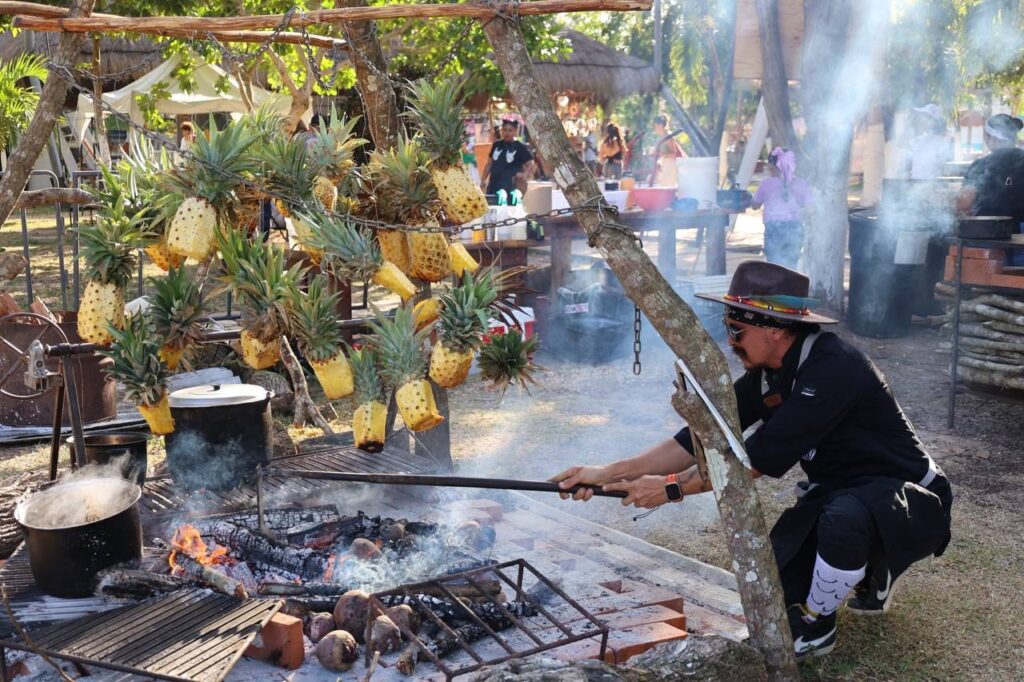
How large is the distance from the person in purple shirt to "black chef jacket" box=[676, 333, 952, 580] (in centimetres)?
856

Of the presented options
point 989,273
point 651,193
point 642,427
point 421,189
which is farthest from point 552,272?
point 421,189

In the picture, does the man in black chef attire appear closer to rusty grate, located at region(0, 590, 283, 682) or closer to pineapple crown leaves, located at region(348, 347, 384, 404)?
pineapple crown leaves, located at region(348, 347, 384, 404)

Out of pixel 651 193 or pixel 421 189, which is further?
pixel 651 193

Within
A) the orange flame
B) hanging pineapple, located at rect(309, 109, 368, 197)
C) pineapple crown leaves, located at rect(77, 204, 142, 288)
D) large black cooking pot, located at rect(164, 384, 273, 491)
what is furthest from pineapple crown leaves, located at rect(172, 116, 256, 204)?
the orange flame

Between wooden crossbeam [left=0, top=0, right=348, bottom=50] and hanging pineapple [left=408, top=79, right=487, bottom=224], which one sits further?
wooden crossbeam [left=0, top=0, right=348, bottom=50]

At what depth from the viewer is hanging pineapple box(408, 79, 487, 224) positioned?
443 centimetres

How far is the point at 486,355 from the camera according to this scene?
4.45m

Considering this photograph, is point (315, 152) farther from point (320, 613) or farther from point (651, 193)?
point (651, 193)

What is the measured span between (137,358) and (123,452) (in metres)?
1.38

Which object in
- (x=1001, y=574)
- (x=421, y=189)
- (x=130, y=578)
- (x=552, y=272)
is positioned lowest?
(x=1001, y=574)

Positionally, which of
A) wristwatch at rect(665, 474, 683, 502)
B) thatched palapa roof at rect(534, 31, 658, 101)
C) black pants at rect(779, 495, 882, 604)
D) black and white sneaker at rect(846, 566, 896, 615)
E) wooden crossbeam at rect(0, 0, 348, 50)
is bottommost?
black and white sneaker at rect(846, 566, 896, 615)

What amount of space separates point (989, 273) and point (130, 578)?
22.0ft

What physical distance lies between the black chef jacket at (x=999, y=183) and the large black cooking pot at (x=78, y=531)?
815 cm

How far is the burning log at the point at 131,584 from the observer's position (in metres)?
3.96
